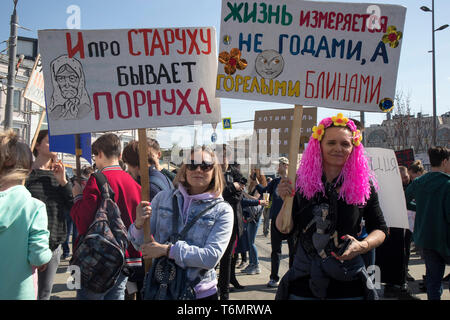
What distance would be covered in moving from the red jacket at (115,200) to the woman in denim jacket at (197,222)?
50 centimetres

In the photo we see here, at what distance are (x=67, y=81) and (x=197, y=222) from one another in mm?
1484

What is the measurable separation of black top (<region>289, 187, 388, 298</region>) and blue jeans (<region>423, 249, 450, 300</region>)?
2404 mm

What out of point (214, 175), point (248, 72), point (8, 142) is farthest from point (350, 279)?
point (8, 142)

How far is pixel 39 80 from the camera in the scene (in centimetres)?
559

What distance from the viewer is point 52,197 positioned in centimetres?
351

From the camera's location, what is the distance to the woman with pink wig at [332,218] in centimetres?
213

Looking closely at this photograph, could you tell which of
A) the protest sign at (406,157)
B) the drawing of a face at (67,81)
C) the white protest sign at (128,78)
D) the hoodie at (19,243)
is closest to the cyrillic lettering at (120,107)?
the white protest sign at (128,78)

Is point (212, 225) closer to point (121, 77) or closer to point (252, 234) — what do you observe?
point (121, 77)

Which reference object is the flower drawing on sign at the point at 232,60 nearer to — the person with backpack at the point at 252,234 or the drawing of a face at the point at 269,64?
the drawing of a face at the point at 269,64

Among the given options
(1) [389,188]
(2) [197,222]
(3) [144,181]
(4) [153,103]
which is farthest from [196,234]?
(1) [389,188]

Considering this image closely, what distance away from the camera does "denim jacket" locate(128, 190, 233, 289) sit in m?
2.23

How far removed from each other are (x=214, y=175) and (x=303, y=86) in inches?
38.9
